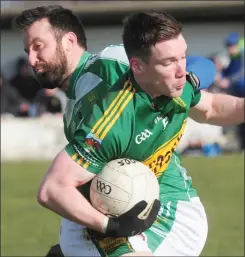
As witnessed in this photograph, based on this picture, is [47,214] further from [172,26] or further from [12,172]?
[172,26]

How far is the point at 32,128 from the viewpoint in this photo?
16000 millimetres

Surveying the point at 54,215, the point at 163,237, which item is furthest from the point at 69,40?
the point at 54,215

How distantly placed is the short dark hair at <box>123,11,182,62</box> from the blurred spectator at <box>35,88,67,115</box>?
12.5 m

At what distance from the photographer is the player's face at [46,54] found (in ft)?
16.4

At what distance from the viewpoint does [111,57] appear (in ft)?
16.3

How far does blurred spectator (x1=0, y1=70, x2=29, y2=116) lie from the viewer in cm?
1752

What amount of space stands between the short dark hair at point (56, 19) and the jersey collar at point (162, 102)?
0.53 meters

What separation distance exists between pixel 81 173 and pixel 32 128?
11462 mm

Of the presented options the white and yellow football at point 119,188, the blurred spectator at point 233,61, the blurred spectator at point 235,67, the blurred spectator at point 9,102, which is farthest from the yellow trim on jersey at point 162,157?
the blurred spectator at point 9,102

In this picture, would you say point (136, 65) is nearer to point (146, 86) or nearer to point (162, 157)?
point (146, 86)

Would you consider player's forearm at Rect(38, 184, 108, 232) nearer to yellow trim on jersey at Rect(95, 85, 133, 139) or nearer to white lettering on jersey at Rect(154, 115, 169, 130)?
yellow trim on jersey at Rect(95, 85, 133, 139)

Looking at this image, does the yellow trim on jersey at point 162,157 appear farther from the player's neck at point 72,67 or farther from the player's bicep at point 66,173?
the player's neck at point 72,67

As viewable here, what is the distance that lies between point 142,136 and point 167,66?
411 millimetres

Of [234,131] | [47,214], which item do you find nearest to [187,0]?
[234,131]
